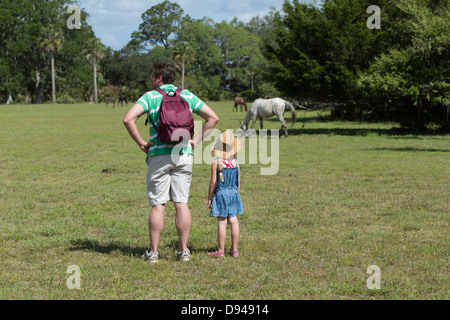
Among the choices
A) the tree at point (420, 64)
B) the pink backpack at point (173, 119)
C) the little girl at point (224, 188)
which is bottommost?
the little girl at point (224, 188)

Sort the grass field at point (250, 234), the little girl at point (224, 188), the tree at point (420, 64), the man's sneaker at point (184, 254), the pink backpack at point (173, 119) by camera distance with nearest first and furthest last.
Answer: the grass field at point (250, 234) → the pink backpack at point (173, 119) → the man's sneaker at point (184, 254) → the little girl at point (224, 188) → the tree at point (420, 64)

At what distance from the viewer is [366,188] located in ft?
34.2

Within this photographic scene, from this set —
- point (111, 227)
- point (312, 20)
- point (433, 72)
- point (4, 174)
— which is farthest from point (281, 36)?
point (111, 227)

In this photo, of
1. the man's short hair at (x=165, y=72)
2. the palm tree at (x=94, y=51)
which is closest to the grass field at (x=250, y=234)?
the man's short hair at (x=165, y=72)

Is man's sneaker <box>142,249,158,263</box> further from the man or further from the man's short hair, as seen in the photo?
the man's short hair

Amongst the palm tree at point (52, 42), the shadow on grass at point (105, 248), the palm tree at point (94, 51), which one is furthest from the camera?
the palm tree at point (94, 51)

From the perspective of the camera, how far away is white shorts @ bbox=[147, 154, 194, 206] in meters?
5.50

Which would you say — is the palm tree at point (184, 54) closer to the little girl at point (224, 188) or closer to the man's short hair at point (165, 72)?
the little girl at point (224, 188)

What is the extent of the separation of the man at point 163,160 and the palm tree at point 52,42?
78.5 metres

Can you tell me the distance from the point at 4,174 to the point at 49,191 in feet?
8.78

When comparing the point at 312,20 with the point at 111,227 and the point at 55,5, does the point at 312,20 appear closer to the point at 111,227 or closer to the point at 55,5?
the point at 111,227

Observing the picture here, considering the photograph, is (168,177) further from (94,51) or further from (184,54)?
(184,54)

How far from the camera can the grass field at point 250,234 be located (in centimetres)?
489

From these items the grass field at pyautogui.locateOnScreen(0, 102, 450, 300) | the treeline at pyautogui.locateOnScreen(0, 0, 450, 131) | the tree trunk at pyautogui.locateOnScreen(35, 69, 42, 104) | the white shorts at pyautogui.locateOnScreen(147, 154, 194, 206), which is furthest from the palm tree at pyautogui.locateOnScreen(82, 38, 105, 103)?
the white shorts at pyautogui.locateOnScreen(147, 154, 194, 206)
